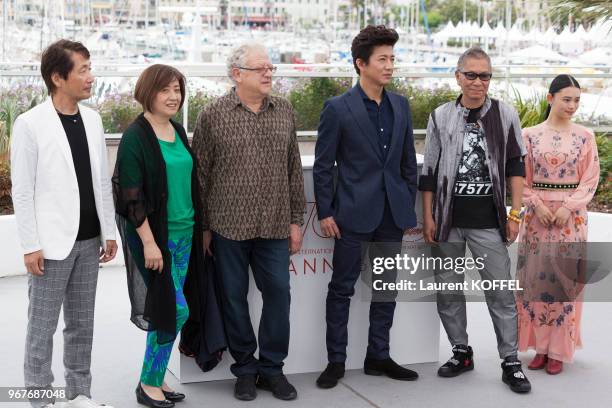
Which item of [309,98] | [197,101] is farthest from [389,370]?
[309,98]

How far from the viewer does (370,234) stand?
5.57 metres

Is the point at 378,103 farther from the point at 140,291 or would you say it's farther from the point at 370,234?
the point at 140,291

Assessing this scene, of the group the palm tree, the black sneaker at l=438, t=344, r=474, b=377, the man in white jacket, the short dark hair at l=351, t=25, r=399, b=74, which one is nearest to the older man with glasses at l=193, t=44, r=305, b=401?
the short dark hair at l=351, t=25, r=399, b=74

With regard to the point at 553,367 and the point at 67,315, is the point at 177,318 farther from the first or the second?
the point at 553,367

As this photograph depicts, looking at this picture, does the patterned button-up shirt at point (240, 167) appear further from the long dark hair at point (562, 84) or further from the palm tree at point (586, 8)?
the palm tree at point (586, 8)

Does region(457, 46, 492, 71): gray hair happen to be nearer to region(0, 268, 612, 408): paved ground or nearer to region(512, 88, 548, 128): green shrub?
region(0, 268, 612, 408): paved ground

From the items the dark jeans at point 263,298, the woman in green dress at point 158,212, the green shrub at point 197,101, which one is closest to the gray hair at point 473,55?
the dark jeans at point 263,298

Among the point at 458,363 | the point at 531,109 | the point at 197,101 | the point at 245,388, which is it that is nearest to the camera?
the point at 245,388

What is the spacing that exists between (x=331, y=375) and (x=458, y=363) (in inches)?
32.1

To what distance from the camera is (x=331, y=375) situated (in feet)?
18.6

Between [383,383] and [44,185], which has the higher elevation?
[44,185]

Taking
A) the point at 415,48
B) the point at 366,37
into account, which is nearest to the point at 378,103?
the point at 366,37

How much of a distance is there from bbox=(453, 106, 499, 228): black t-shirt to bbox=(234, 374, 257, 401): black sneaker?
1502mm

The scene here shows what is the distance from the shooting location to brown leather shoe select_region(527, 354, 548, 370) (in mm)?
6031
